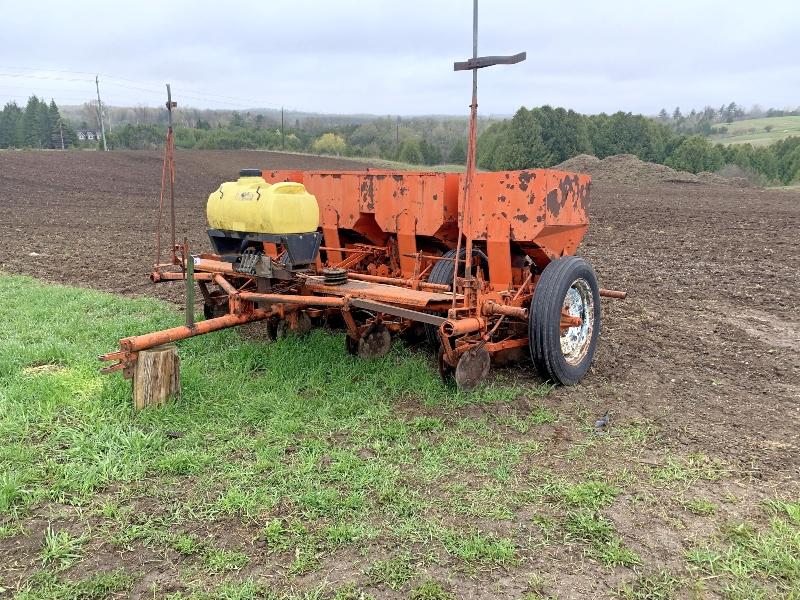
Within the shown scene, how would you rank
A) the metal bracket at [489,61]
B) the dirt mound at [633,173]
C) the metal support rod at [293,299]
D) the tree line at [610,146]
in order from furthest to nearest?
the tree line at [610,146], the dirt mound at [633,173], the metal support rod at [293,299], the metal bracket at [489,61]

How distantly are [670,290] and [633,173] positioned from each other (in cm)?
2736

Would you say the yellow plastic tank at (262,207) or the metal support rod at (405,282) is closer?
the yellow plastic tank at (262,207)

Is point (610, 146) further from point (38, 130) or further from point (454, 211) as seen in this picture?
point (38, 130)

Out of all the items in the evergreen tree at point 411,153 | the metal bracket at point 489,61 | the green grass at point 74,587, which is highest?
the evergreen tree at point 411,153

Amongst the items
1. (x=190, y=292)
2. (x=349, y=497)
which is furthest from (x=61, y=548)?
(x=190, y=292)

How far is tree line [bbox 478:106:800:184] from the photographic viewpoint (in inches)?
1729

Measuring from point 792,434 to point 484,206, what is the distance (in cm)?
271

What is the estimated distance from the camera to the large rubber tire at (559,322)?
4.88 metres

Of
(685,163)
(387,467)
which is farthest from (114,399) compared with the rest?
(685,163)

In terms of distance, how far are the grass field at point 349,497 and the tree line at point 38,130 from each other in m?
66.8

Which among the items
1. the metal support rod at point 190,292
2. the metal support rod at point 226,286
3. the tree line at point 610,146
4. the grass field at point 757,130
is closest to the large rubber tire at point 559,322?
the metal support rod at point 226,286

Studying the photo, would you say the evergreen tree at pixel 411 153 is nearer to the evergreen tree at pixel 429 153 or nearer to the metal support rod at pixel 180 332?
the evergreen tree at pixel 429 153

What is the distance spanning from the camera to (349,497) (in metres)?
3.47

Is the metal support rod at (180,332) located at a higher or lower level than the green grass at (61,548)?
higher
